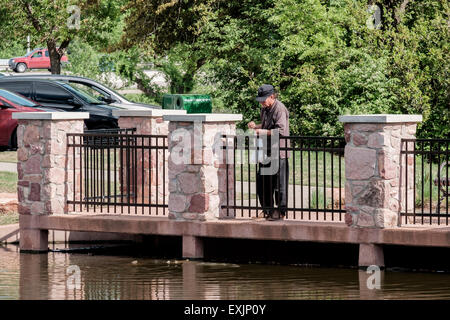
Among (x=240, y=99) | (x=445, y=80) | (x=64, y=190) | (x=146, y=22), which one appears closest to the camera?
(x=64, y=190)

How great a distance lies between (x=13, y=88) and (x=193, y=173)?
12.6m

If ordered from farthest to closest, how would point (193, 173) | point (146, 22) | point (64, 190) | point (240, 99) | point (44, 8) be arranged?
1. point (44, 8)
2. point (146, 22)
3. point (240, 99)
4. point (64, 190)
5. point (193, 173)

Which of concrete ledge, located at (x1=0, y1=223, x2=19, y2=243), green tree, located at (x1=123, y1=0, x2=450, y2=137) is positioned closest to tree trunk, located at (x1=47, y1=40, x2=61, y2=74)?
green tree, located at (x1=123, y1=0, x2=450, y2=137)

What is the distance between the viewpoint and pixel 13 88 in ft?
81.4

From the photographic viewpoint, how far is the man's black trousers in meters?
12.8

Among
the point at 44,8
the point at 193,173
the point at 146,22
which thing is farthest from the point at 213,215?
the point at 44,8

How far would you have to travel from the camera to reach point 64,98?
24.0 meters

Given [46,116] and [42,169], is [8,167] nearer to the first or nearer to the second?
[42,169]

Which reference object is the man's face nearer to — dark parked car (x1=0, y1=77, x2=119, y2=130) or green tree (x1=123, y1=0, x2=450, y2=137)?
dark parked car (x1=0, y1=77, x2=119, y2=130)

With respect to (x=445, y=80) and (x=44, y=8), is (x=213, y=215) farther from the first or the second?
(x=44, y=8)

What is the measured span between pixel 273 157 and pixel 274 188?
0.47 meters

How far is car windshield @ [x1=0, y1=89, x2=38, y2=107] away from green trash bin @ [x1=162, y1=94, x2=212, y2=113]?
4.67 meters

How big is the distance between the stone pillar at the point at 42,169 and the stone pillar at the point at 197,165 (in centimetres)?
164

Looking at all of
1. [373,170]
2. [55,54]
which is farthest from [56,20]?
[373,170]
